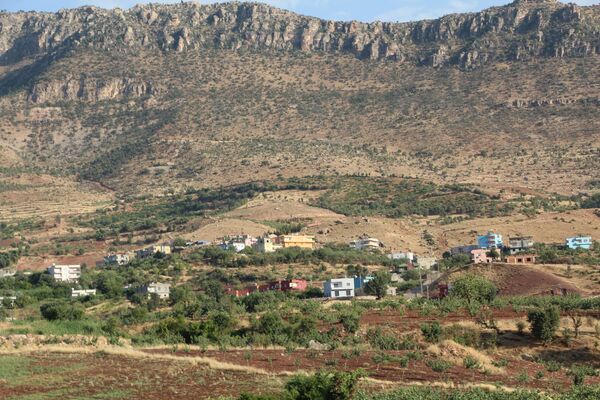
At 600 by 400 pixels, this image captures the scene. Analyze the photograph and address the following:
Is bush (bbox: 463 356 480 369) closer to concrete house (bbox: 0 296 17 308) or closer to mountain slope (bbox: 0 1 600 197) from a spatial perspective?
concrete house (bbox: 0 296 17 308)

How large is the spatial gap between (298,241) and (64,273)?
1947 cm

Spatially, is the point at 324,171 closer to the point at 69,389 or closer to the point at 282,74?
the point at 282,74

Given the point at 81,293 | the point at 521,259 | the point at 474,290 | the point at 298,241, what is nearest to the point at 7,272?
the point at 81,293

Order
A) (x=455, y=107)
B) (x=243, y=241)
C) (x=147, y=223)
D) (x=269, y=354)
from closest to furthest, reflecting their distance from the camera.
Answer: (x=269, y=354)
(x=243, y=241)
(x=147, y=223)
(x=455, y=107)

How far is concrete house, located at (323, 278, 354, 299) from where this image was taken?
6538 cm

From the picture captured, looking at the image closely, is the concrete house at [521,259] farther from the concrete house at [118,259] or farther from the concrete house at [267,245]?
the concrete house at [118,259]

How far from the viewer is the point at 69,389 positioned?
28578 millimetres

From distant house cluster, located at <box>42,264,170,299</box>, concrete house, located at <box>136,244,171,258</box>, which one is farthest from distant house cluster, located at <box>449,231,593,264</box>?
concrete house, located at <box>136,244,171,258</box>

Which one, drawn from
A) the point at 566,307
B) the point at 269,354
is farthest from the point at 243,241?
the point at 269,354

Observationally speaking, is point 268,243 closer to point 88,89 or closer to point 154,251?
point 154,251

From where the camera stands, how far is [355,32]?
175m

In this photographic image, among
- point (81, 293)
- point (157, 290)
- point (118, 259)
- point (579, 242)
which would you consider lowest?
point (81, 293)

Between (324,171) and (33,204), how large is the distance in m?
33.1

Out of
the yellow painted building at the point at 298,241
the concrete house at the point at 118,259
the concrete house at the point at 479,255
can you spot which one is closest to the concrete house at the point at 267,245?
the yellow painted building at the point at 298,241
